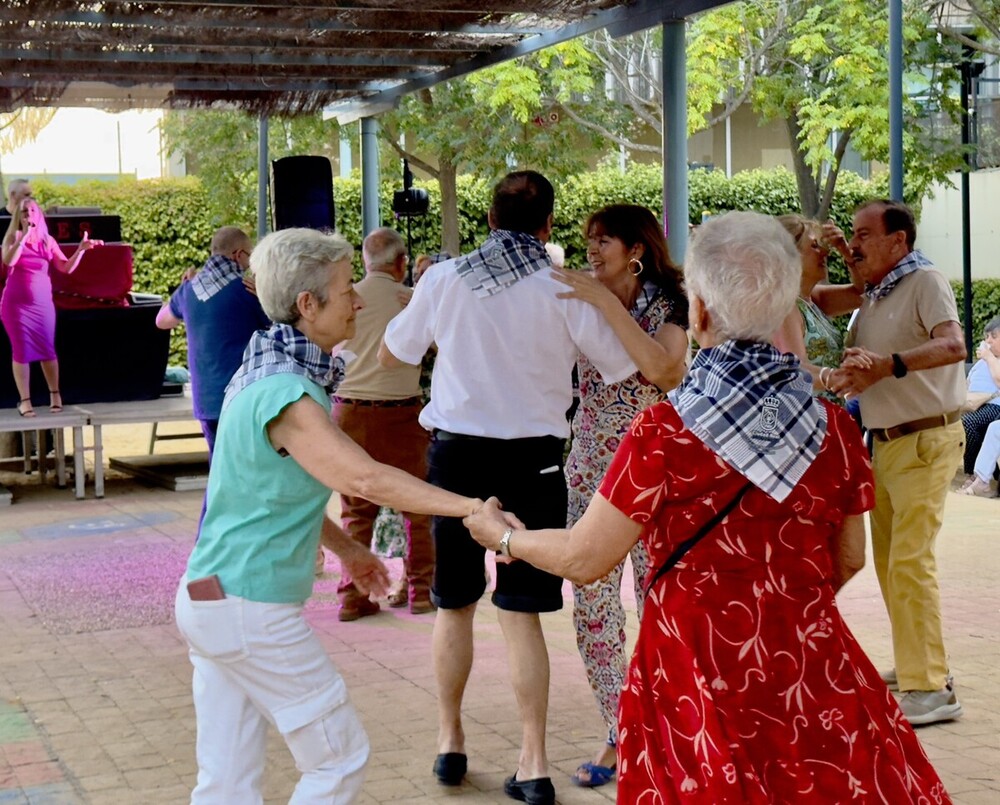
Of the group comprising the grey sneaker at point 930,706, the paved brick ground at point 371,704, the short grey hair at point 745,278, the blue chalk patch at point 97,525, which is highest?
the short grey hair at point 745,278

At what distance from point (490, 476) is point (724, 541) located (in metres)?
1.81

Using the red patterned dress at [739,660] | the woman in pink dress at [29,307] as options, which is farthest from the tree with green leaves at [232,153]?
the red patterned dress at [739,660]

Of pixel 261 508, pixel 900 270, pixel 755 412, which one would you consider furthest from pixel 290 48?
pixel 755 412

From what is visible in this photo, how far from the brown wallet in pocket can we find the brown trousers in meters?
3.85

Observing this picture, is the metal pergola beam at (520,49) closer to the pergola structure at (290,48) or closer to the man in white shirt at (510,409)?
the pergola structure at (290,48)

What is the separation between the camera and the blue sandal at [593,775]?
4.78 meters

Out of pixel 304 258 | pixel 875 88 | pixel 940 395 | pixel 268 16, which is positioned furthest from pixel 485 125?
pixel 304 258

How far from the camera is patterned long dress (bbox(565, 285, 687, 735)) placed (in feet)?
15.7

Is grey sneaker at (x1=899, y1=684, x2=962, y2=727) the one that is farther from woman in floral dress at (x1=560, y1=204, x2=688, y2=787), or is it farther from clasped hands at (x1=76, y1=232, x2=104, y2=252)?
clasped hands at (x1=76, y1=232, x2=104, y2=252)

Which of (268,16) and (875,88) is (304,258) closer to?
(268,16)

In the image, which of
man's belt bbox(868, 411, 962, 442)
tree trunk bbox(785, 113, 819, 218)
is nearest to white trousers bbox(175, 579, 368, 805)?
man's belt bbox(868, 411, 962, 442)

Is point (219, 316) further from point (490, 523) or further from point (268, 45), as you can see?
point (490, 523)

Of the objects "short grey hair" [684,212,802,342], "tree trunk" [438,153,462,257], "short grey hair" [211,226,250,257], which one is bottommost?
"short grey hair" [684,212,802,342]

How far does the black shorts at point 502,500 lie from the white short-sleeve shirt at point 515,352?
0.05 m
